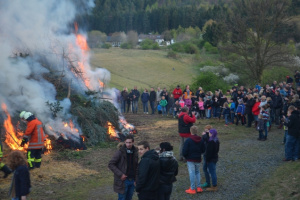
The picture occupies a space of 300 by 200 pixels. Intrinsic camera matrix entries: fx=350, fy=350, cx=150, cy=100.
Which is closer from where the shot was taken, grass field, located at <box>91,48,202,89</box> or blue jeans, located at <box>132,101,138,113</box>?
blue jeans, located at <box>132,101,138,113</box>

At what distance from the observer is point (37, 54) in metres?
15.1

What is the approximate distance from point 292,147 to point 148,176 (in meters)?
6.65

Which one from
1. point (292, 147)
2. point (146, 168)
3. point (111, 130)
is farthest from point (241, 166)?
point (111, 130)

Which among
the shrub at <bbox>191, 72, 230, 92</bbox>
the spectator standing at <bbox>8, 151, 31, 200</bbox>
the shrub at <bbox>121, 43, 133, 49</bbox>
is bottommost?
the spectator standing at <bbox>8, 151, 31, 200</bbox>

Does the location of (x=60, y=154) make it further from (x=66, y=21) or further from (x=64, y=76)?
(x=66, y=21)

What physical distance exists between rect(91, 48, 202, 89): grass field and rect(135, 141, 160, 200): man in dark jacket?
27036 mm

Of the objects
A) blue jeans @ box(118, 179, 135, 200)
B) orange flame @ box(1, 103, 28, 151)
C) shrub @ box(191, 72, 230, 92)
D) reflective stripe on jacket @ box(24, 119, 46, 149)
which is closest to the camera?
blue jeans @ box(118, 179, 135, 200)

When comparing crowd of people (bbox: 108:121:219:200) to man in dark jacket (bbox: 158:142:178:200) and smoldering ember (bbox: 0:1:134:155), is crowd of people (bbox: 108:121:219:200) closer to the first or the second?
man in dark jacket (bbox: 158:142:178:200)

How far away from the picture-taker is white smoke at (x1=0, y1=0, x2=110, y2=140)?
12.8 meters

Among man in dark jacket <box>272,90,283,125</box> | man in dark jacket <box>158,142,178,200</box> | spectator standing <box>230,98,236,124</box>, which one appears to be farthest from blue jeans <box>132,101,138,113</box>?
man in dark jacket <box>158,142,178,200</box>

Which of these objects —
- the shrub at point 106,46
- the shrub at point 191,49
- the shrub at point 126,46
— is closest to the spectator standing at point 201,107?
the shrub at point 106,46

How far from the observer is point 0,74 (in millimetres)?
12570

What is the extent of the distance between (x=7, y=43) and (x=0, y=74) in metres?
1.99

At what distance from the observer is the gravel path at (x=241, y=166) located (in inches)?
342
